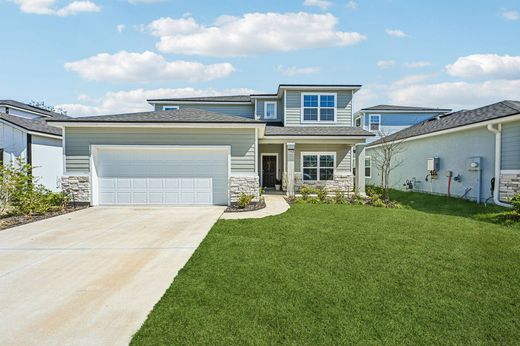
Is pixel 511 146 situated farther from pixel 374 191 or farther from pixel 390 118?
pixel 390 118

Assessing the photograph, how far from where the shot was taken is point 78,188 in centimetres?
1062

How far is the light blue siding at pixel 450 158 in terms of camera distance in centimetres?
1109

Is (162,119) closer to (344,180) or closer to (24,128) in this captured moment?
(24,128)

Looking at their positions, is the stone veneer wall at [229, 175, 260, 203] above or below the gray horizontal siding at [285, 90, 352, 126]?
below

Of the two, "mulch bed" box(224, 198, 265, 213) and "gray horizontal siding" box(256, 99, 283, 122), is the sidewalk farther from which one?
"gray horizontal siding" box(256, 99, 283, 122)

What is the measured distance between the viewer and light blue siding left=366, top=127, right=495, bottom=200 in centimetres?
1109

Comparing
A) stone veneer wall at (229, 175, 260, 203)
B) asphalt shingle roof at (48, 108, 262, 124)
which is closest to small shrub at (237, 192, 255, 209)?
stone veneer wall at (229, 175, 260, 203)

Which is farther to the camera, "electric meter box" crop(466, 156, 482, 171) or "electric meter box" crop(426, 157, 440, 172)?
"electric meter box" crop(426, 157, 440, 172)

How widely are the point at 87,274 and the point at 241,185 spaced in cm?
665

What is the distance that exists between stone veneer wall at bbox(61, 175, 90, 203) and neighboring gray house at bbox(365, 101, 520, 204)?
14.4 meters

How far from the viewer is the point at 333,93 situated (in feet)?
51.9

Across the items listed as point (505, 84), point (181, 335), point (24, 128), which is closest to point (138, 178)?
point (24, 128)

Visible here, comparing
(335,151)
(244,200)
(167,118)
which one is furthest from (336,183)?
(167,118)

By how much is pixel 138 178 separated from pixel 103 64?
10.9 meters
